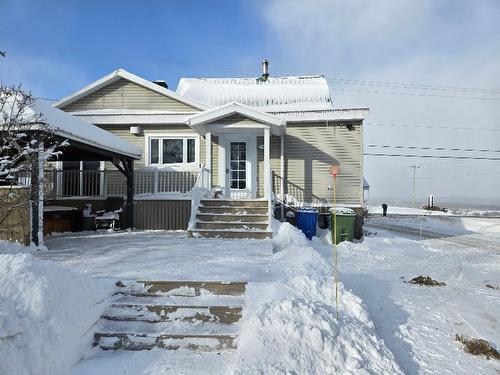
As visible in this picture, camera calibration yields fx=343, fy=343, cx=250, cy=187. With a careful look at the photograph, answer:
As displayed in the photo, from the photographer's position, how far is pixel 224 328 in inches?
168

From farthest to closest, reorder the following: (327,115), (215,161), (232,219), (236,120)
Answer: (215,161) → (327,115) → (236,120) → (232,219)

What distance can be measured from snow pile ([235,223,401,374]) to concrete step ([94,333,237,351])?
334 mm

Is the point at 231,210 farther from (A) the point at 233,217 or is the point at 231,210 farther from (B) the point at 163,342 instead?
(B) the point at 163,342

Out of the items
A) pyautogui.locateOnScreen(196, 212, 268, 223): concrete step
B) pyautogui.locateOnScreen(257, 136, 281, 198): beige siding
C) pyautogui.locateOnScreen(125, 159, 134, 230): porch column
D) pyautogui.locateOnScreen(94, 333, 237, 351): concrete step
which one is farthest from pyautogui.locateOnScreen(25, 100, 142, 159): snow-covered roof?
pyautogui.locateOnScreen(94, 333, 237, 351): concrete step

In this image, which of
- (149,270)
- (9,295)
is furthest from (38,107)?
(9,295)

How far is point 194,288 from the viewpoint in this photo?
4879 millimetres

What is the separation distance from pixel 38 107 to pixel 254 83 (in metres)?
12.2

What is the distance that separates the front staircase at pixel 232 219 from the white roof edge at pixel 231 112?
2588 mm

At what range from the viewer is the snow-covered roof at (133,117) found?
13.0m

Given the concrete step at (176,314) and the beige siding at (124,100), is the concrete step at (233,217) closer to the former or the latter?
the concrete step at (176,314)

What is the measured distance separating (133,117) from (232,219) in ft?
20.8

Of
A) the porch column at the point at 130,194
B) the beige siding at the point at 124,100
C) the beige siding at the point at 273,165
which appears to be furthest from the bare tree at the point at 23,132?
the beige siding at the point at 273,165

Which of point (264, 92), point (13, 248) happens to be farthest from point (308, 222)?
point (13, 248)

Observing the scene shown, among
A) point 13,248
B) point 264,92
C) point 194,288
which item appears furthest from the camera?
point 264,92
